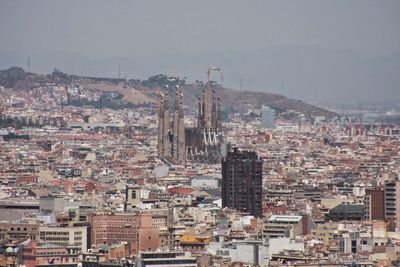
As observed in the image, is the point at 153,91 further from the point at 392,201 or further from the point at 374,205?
the point at 392,201

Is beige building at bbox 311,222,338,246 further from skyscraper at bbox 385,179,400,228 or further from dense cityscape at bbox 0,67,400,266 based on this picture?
skyscraper at bbox 385,179,400,228

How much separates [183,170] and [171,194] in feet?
78.8

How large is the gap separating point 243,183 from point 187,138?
42375mm

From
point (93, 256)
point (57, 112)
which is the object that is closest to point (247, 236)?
point (93, 256)

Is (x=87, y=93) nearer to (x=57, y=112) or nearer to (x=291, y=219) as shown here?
(x=57, y=112)

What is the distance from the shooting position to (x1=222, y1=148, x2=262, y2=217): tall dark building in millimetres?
73188

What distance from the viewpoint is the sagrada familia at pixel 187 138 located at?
374 ft

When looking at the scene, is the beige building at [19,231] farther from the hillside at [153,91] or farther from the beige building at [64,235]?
the hillside at [153,91]

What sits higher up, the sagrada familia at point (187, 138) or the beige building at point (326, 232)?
the sagrada familia at point (187, 138)

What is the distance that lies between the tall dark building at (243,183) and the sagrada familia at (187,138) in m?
34.5

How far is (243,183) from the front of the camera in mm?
74438

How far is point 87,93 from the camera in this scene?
17688cm

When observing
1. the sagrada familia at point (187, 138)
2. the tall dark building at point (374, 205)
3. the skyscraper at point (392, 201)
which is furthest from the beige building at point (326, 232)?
the sagrada familia at point (187, 138)

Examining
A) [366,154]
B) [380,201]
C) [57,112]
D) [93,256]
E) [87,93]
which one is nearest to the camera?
[93,256]
